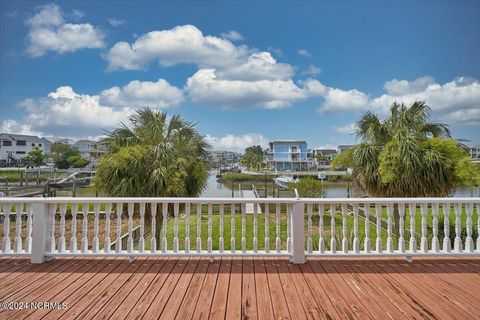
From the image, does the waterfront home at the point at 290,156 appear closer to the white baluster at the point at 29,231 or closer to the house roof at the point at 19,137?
the house roof at the point at 19,137

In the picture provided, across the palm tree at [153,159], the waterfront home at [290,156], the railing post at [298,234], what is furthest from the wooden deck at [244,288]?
the waterfront home at [290,156]

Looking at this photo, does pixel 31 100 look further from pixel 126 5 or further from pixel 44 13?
pixel 126 5

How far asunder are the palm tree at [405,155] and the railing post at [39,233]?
5.74 meters

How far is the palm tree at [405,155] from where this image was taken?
5312 mm

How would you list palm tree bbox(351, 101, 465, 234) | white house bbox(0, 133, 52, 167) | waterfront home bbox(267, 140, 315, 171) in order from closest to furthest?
palm tree bbox(351, 101, 465, 234)
white house bbox(0, 133, 52, 167)
waterfront home bbox(267, 140, 315, 171)

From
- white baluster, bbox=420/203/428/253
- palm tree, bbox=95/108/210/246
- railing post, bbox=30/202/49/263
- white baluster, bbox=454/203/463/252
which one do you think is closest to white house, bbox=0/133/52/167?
palm tree, bbox=95/108/210/246

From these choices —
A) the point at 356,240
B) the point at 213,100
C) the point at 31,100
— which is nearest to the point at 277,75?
the point at 213,100

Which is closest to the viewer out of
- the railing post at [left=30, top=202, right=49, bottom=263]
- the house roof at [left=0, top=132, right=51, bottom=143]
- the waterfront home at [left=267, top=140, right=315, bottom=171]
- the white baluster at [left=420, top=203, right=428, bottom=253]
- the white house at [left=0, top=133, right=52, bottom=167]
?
the railing post at [left=30, top=202, right=49, bottom=263]

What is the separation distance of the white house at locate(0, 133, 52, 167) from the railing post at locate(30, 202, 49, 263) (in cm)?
5564

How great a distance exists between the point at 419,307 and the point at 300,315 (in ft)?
3.24

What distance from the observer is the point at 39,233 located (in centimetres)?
293

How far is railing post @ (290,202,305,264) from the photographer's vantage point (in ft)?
9.63

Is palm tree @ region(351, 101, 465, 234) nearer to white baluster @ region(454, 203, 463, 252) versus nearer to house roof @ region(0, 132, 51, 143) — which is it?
white baluster @ region(454, 203, 463, 252)

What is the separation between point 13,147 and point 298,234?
199 feet
